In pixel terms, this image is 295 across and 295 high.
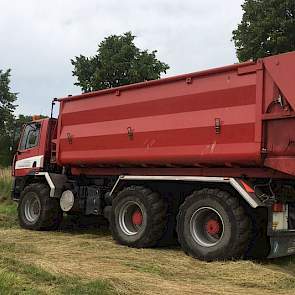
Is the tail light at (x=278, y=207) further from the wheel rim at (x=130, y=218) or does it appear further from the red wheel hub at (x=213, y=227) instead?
the wheel rim at (x=130, y=218)

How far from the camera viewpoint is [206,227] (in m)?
8.42

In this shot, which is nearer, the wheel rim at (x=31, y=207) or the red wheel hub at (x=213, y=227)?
the red wheel hub at (x=213, y=227)

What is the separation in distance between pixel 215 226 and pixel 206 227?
22 cm

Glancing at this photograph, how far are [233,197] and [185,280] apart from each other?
193 centimetres

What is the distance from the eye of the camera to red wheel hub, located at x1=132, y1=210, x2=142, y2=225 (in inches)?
374

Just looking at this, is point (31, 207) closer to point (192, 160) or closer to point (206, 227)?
point (192, 160)

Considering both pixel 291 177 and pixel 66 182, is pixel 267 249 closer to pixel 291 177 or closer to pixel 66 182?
pixel 291 177

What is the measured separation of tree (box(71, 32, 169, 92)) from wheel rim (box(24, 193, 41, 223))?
1593 cm

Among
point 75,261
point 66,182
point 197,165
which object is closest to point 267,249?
point 197,165

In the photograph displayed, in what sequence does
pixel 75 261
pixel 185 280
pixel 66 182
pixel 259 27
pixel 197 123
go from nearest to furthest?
pixel 185 280, pixel 75 261, pixel 197 123, pixel 66 182, pixel 259 27

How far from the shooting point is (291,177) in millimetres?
7961

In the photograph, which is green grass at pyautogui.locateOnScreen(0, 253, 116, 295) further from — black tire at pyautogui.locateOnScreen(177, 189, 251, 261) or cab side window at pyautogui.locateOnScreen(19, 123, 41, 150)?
cab side window at pyautogui.locateOnScreen(19, 123, 41, 150)

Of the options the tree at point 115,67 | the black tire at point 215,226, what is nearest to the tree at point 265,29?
the tree at point 115,67

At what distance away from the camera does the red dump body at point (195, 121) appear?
7629 millimetres
